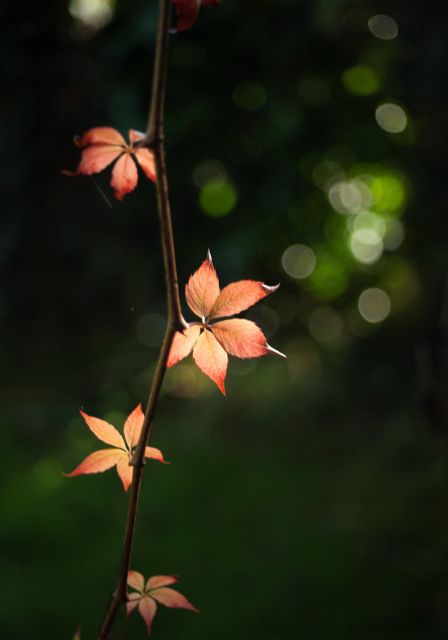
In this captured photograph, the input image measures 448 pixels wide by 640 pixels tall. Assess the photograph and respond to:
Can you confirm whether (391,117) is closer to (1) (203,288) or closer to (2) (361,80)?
(2) (361,80)

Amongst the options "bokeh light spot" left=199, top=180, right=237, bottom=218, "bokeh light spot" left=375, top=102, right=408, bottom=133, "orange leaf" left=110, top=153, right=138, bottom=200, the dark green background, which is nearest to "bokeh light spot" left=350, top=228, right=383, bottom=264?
the dark green background

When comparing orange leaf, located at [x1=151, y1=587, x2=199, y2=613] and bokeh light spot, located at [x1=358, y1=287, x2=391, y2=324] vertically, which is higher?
orange leaf, located at [x1=151, y1=587, x2=199, y2=613]

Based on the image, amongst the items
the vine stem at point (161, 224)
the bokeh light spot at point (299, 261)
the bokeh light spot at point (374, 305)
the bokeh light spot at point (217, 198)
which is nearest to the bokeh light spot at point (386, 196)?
the bokeh light spot at point (299, 261)

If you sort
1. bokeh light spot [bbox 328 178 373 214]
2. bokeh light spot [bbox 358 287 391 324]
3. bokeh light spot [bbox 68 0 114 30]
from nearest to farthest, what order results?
1. bokeh light spot [bbox 68 0 114 30]
2. bokeh light spot [bbox 328 178 373 214]
3. bokeh light spot [bbox 358 287 391 324]

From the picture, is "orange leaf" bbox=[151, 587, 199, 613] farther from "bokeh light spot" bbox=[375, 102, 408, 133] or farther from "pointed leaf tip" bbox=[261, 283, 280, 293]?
"bokeh light spot" bbox=[375, 102, 408, 133]

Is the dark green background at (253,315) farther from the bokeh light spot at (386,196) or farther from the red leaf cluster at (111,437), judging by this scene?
the red leaf cluster at (111,437)
